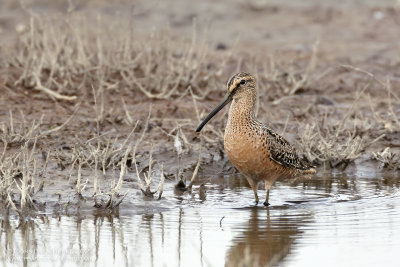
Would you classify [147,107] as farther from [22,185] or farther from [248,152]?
[22,185]

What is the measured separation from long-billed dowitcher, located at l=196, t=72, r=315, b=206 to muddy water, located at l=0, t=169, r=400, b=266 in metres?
0.29

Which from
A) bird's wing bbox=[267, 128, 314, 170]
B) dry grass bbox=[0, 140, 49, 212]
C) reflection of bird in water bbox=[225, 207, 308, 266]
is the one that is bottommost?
reflection of bird in water bbox=[225, 207, 308, 266]

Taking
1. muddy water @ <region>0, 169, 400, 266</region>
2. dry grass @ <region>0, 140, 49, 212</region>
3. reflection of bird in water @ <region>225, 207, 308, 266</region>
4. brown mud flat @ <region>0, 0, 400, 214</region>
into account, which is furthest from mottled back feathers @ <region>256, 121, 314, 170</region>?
dry grass @ <region>0, 140, 49, 212</region>

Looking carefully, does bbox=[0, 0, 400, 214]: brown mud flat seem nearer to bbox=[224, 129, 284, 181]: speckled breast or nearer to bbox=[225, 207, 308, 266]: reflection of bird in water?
bbox=[224, 129, 284, 181]: speckled breast

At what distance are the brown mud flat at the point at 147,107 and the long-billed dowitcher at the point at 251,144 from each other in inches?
20.8

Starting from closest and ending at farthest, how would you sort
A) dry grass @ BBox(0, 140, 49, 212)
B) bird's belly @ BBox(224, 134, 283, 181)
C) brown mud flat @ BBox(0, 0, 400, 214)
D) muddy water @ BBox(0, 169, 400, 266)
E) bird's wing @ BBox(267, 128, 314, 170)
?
muddy water @ BBox(0, 169, 400, 266)
dry grass @ BBox(0, 140, 49, 212)
bird's belly @ BBox(224, 134, 283, 181)
bird's wing @ BBox(267, 128, 314, 170)
brown mud flat @ BBox(0, 0, 400, 214)

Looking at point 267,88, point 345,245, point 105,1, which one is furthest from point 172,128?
point 105,1

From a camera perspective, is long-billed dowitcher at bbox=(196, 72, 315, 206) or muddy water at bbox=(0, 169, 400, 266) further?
long-billed dowitcher at bbox=(196, 72, 315, 206)

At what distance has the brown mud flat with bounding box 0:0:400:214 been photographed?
6969 mm

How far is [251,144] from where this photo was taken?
667 centimetres

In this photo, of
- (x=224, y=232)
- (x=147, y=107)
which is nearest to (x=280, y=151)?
(x=224, y=232)

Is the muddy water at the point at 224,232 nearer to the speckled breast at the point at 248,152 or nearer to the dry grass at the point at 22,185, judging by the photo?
the dry grass at the point at 22,185

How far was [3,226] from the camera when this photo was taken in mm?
5938

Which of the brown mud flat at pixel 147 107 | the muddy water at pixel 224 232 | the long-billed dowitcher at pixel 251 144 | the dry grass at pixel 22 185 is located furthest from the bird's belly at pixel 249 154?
the dry grass at pixel 22 185
